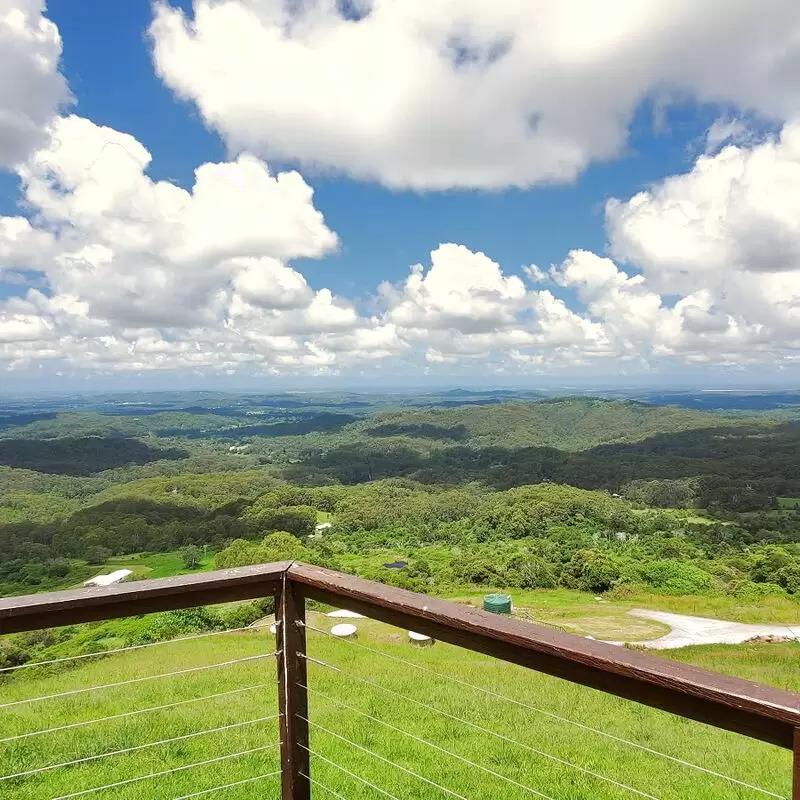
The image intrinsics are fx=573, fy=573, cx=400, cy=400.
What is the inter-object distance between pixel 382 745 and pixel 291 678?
3022 millimetres

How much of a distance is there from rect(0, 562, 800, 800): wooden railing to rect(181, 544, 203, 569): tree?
5961 centimetres

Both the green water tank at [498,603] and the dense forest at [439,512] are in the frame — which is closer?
the green water tank at [498,603]

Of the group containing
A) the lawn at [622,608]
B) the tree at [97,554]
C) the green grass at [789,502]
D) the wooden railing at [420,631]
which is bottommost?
the tree at [97,554]

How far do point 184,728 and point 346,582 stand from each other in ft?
12.2

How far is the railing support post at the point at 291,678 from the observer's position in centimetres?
206

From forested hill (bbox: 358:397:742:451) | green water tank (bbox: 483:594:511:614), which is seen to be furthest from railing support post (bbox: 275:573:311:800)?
forested hill (bbox: 358:397:742:451)

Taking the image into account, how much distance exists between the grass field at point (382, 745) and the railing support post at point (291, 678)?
11.4 inches

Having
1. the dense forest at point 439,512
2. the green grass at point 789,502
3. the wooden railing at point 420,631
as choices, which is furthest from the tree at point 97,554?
the green grass at point 789,502

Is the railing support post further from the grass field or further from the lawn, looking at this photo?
the lawn

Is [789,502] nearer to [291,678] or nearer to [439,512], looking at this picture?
[439,512]

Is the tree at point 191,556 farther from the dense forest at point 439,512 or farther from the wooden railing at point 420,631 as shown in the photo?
the wooden railing at point 420,631

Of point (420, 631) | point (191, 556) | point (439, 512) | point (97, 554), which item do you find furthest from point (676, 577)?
point (97, 554)

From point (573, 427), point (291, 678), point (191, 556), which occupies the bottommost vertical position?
point (191, 556)

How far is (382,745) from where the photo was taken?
179 inches
